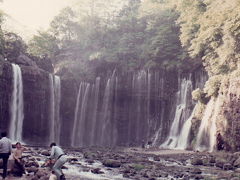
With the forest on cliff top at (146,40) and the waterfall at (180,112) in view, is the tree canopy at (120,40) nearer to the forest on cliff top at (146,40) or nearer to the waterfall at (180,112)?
the forest on cliff top at (146,40)

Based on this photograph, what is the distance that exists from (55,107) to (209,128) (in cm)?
2023

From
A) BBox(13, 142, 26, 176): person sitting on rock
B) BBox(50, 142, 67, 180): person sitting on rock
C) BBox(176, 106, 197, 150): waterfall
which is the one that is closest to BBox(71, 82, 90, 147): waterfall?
BBox(176, 106, 197, 150): waterfall

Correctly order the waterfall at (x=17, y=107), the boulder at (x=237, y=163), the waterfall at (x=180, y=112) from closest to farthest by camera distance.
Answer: the boulder at (x=237, y=163), the waterfall at (x=180, y=112), the waterfall at (x=17, y=107)

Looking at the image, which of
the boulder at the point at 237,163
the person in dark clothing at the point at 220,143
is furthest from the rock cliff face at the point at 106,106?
the boulder at the point at 237,163

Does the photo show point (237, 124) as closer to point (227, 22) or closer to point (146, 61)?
point (227, 22)

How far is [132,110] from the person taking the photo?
145ft

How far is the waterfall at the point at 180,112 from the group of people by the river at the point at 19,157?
25.3 metres

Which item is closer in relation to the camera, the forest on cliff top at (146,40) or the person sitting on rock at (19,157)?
the person sitting on rock at (19,157)

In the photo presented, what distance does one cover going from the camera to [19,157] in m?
14.1

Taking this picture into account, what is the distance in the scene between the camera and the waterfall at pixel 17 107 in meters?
38.8

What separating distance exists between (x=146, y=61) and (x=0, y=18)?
65.4 feet

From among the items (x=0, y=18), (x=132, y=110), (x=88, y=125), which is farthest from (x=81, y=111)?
(x=0, y=18)

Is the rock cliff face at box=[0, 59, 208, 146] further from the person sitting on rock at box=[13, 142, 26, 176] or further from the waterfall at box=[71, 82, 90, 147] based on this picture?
the person sitting on rock at box=[13, 142, 26, 176]

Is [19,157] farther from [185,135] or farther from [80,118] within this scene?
[80,118]
